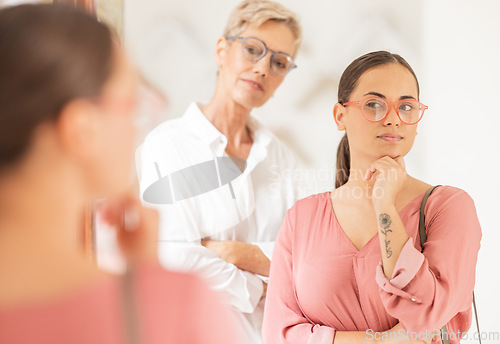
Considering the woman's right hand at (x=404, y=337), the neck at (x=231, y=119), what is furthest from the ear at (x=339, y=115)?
the woman's right hand at (x=404, y=337)

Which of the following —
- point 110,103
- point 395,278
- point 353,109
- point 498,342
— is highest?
point 353,109

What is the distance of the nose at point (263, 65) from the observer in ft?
5.23

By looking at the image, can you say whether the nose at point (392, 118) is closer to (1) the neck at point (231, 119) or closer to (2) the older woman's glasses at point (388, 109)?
(2) the older woman's glasses at point (388, 109)

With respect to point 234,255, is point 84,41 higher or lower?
higher

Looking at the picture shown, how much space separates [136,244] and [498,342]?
3.50ft

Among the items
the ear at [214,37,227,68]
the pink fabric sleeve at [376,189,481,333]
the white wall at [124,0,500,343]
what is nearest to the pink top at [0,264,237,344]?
the pink fabric sleeve at [376,189,481,333]

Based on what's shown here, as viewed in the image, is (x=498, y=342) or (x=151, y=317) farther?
(x=498, y=342)

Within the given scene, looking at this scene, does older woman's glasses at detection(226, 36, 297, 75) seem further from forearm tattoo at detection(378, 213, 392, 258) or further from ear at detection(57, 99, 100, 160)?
ear at detection(57, 99, 100, 160)

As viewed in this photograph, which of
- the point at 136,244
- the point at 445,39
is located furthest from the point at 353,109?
the point at 136,244

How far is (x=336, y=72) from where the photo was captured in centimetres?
159

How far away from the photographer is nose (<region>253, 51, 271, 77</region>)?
159 centimetres

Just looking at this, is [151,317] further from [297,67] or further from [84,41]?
[297,67]

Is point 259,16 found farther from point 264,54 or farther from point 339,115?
point 339,115

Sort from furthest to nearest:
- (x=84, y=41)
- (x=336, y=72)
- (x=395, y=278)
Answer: (x=336, y=72), (x=395, y=278), (x=84, y=41)
